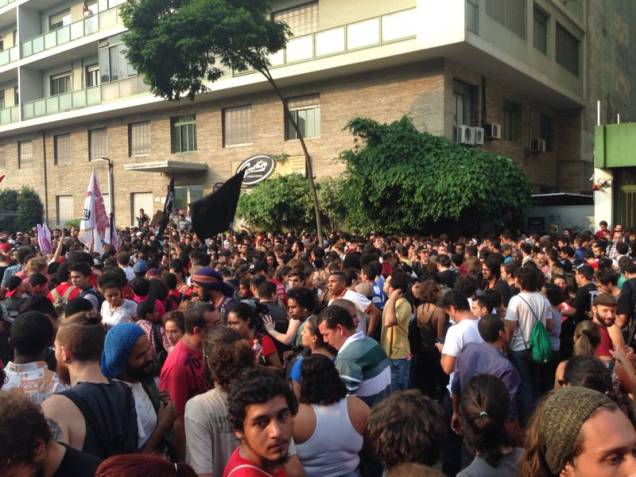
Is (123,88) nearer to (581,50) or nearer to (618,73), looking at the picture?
(581,50)

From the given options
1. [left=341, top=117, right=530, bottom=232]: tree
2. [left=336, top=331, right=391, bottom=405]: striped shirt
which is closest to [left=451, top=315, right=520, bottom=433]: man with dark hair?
[left=336, top=331, right=391, bottom=405]: striped shirt

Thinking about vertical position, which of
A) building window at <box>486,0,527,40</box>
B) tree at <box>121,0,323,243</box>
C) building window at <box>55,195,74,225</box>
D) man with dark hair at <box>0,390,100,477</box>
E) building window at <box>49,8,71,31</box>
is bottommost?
man with dark hair at <box>0,390,100,477</box>

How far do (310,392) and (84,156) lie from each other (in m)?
27.6

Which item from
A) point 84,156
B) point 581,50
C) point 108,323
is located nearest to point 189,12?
point 108,323

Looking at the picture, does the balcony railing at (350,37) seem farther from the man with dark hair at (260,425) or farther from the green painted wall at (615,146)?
the man with dark hair at (260,425)

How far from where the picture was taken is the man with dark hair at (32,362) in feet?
10.3

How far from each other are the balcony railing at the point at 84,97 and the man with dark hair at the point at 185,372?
20.8 m

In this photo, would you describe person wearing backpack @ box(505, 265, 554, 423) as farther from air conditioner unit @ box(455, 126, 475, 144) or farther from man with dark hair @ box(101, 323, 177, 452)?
air conditioner unit @ box(455, 126, 475, 144)

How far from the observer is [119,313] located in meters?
5.38

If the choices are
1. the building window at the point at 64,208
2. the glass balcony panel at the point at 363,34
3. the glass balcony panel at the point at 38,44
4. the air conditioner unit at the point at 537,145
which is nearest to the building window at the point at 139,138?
the building window at the point at 64,208

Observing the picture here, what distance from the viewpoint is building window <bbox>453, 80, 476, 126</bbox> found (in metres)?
18.4

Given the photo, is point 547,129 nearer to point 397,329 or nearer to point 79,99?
point 79,99

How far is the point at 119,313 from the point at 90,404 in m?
2.92

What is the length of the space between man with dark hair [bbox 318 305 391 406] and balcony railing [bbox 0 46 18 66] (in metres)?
31.9
